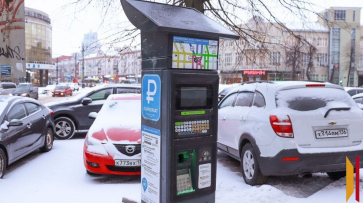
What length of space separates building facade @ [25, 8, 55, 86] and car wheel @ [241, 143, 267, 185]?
228 ft

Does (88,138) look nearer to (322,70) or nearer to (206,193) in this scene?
(206,193)

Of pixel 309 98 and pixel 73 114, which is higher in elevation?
pixel 309 98

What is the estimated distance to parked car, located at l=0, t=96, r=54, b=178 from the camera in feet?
19.3

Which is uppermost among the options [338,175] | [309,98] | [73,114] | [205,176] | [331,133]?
[309,98]

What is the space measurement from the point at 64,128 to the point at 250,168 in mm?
6456

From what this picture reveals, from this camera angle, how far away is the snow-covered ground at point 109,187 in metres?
4.33

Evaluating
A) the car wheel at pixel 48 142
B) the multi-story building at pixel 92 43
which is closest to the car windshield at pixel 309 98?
the multi-story building at pixel 92 43

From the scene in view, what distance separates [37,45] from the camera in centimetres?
7038

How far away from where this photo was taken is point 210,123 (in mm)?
3176

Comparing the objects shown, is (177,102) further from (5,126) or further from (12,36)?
(12,36)

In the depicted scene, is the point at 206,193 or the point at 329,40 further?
the point at 329,40

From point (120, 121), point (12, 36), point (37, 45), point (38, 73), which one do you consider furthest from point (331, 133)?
point (38, 73)

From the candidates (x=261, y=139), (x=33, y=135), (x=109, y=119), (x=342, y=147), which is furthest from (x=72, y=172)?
(x=342, y=147)

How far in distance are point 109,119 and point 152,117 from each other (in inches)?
138
